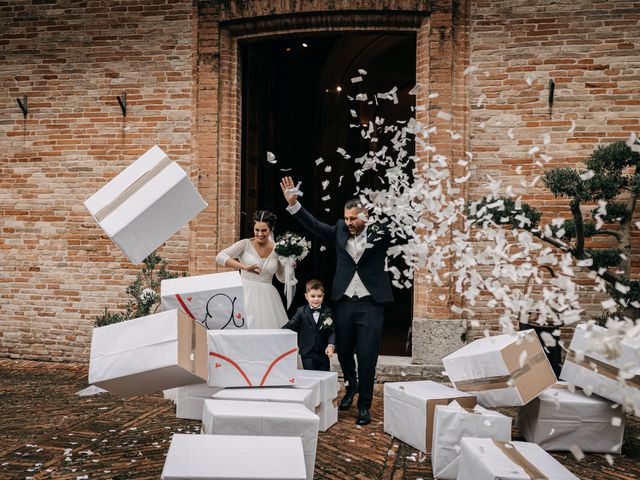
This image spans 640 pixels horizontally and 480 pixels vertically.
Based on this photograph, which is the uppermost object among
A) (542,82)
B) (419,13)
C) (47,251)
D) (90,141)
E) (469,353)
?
(419,13)

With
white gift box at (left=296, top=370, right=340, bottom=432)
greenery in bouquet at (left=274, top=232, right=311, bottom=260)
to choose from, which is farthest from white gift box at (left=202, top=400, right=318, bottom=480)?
greenery in bouquet at (left=274, top=232, right=311, bottom=260)

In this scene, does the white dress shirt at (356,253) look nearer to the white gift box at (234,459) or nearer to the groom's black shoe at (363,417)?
the groom's black shoe at (363,417)

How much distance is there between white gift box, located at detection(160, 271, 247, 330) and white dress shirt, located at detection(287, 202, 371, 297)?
1.06 m

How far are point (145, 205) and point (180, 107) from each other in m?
3.53

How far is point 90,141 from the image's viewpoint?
22.7 ft

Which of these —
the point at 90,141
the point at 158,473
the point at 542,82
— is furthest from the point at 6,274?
the point at 542,82

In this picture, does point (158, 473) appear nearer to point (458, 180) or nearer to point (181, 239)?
point (181, 239)

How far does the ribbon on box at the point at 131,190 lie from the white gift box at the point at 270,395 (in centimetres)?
134

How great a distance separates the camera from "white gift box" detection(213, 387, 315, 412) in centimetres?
342

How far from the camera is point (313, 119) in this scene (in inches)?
412

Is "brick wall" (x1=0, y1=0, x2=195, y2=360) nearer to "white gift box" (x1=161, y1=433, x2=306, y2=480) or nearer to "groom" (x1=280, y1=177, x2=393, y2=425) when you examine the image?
"groom" (x1=280, y1=177, x2=393, y2=425)

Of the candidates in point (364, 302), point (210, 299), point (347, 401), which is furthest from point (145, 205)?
point (347, 401)

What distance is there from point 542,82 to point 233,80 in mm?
3478

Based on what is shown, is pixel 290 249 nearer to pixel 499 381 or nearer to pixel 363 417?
pixel 363 417
